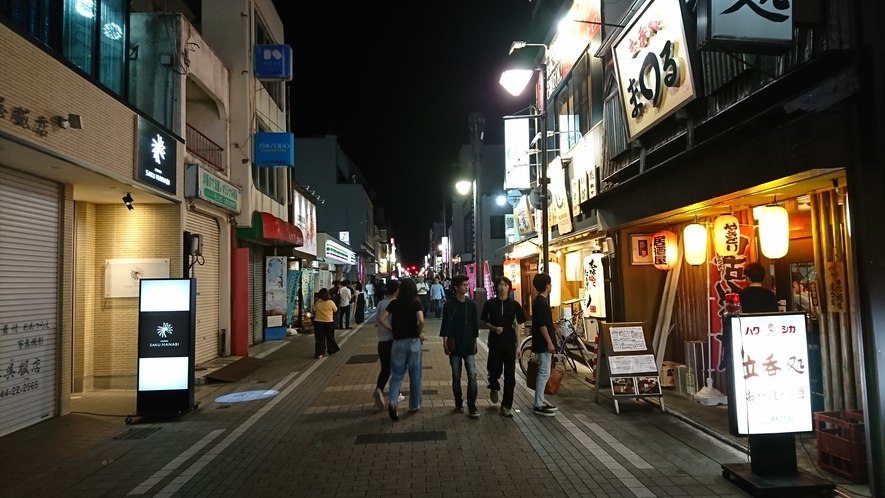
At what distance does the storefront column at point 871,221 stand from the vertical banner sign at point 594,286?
603 cm

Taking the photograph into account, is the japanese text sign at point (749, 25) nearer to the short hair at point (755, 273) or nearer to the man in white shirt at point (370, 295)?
the short hair at point (755, 273)

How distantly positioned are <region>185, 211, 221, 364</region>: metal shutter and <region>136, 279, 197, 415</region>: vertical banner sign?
4.26 meters

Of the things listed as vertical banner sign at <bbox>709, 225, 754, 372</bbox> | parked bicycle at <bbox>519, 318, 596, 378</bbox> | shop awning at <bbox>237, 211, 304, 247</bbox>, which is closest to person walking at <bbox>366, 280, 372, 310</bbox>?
shop awning at <bbox>237, 211, 304, 247</bbox>

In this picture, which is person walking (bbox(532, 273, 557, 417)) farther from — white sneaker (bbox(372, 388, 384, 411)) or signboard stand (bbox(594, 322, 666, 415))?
white sneaker (bbox(372, 388, 384, 411))

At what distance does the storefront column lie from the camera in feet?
15.4

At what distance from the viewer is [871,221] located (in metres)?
4.83

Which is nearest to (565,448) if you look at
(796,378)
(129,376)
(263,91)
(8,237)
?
(796,378)

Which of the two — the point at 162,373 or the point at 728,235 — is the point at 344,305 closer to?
the point at 162,373

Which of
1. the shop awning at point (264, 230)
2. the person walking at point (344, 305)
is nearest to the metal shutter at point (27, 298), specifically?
the shop awning at point (264, 230)

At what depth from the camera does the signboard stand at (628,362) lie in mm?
8062

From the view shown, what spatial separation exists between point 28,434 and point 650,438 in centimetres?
825

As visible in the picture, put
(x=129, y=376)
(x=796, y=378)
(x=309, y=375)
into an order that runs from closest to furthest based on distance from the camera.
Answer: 1. (x=796, y=378)
2. (x=129, y=376)
3. (x=309, y=375)

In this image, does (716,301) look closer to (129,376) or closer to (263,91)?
(129,376)

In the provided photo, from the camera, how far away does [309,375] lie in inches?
463
